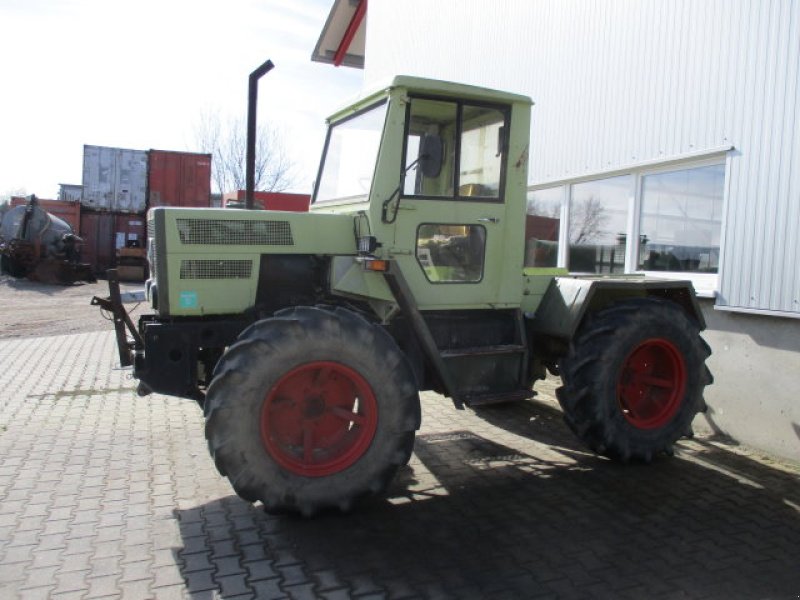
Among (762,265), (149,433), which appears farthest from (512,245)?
(149,433)

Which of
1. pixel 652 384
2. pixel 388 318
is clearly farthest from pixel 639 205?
pixel 388 318

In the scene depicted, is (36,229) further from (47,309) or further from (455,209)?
(455,209)

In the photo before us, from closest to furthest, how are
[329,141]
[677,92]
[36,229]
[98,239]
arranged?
[329,141]
[677,92]
[36,229]
[98,239]

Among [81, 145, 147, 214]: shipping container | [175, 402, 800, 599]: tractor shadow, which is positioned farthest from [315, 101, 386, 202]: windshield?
[81, 145, 147, 214]: shipping container

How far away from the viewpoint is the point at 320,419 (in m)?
3.99

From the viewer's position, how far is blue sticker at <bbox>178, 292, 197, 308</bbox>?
405 cm

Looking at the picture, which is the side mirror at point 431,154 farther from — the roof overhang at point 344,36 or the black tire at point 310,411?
the roof overhang at point 344,36

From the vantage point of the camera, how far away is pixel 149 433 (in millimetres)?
5805

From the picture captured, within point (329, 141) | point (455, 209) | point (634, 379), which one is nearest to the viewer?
Answer: point (455, 209)

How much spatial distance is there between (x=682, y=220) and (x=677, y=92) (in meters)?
1.25

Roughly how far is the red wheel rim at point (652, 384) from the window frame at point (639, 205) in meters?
1.17

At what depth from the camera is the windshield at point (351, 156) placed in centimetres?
454

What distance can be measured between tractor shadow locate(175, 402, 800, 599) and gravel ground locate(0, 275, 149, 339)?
6.87m

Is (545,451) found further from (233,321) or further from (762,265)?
(233,321)
